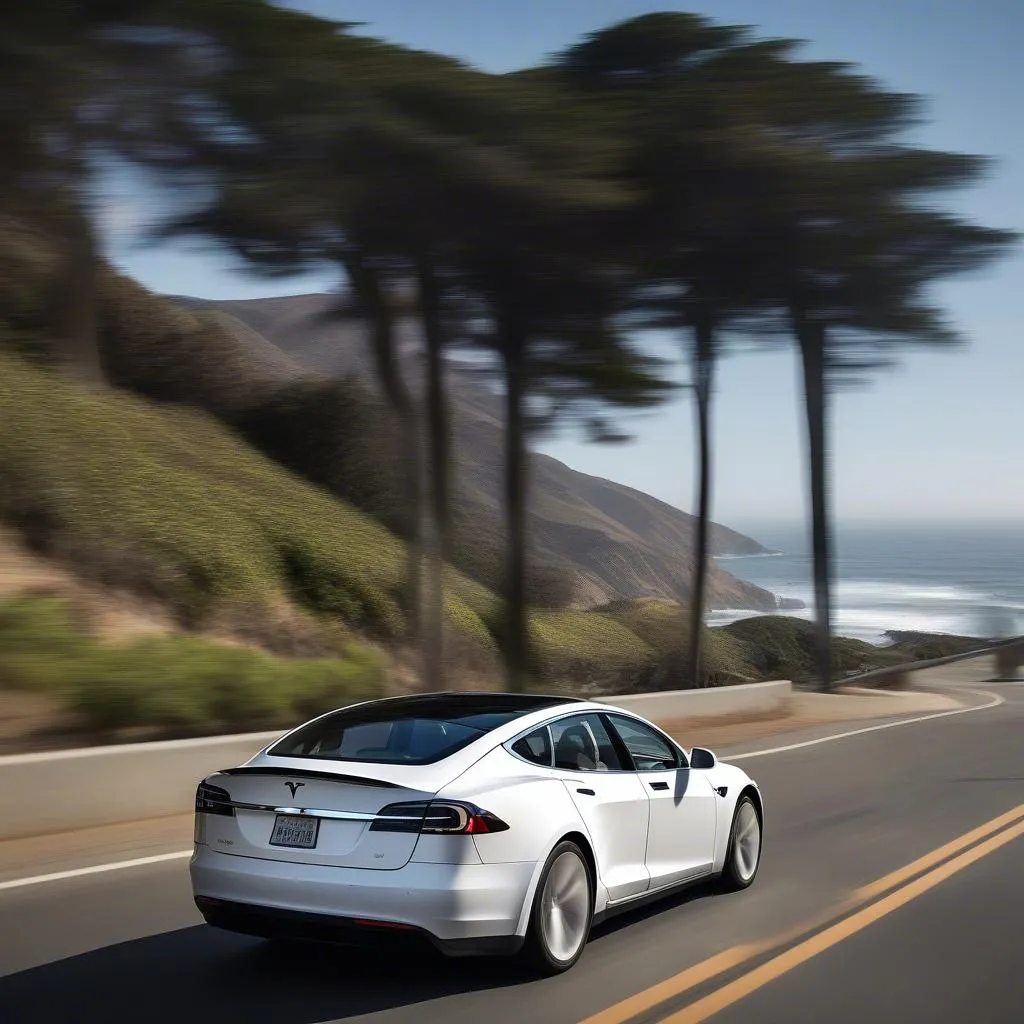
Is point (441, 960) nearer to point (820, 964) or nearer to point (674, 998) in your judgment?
point (674, 998)

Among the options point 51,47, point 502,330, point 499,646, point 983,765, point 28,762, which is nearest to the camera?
point 28,762

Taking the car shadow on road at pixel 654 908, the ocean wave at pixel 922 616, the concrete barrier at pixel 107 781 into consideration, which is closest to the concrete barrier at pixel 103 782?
the concrete barrier at pixel 107 781

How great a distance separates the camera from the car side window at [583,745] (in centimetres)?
697

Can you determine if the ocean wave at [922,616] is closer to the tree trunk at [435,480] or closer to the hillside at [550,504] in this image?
the hillside at [550,504]

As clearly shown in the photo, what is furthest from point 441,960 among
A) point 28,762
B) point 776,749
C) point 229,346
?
point 229,346

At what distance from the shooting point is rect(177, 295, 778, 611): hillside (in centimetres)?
2462

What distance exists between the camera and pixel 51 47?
17.6 meters

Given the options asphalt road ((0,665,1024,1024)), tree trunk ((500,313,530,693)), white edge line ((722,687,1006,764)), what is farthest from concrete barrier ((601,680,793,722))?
asphalt road ((0,665,1024,1024))

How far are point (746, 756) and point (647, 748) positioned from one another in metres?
9.90

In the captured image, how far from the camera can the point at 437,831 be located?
5.90m

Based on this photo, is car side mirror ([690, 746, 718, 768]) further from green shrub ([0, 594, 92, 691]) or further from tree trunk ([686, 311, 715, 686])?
tree trunk ([686, 311, 715, 686])

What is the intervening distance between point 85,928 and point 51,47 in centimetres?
1324

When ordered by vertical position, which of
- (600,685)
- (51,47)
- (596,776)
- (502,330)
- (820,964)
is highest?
(51,47)

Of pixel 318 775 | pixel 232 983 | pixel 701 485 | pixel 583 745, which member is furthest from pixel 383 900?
pixel 701 485
